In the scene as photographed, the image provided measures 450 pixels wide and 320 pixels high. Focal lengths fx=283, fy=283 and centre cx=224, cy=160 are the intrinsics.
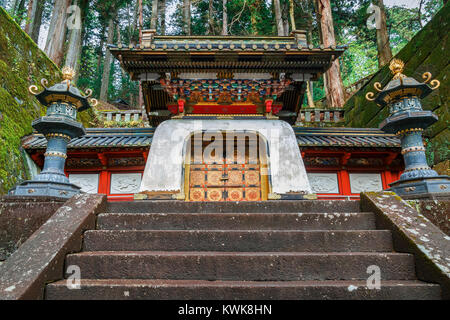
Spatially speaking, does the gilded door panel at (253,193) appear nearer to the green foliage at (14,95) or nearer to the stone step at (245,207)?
the stone step at (245,207)

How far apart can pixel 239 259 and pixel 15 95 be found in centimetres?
788

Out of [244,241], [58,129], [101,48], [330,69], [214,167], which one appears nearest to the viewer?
[244,241]

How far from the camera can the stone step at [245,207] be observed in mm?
3371

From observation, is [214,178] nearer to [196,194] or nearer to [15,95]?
[196,194]

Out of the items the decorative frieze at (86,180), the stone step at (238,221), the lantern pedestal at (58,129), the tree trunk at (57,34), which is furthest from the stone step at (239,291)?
the tree trunk at (57,34)

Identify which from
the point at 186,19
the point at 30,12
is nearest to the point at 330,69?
the point at 186,19

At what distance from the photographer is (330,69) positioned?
12586mm

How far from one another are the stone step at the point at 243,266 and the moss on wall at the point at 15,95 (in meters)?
5.05

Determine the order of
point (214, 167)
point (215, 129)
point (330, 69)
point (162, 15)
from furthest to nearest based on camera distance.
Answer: point (162, 15) → point (330, 69) → point (214, 167) → point (215, 129)

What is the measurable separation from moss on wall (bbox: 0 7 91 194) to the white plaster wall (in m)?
3.16

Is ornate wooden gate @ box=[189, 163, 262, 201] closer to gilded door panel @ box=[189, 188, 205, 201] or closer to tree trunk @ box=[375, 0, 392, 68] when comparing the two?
gilded door panel @ box=[189, 188, 205, 201]

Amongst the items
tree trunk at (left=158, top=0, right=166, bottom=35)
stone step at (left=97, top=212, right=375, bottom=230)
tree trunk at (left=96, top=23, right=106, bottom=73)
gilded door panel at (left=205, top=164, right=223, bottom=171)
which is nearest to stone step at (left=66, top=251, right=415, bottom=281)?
stone step at (left=97, top=212, right=375, bottom=230)

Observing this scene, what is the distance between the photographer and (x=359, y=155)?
318 inches

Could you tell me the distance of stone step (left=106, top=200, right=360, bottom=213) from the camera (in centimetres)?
337
